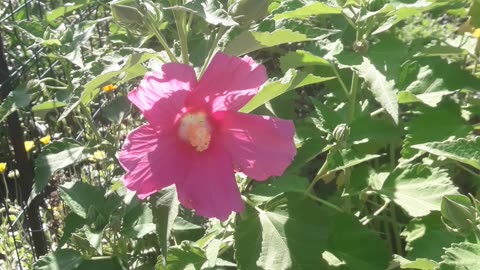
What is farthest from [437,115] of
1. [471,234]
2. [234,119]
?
[234,119]

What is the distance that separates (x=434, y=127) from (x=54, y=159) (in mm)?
765

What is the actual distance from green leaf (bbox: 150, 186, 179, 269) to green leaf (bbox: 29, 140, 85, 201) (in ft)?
1.04

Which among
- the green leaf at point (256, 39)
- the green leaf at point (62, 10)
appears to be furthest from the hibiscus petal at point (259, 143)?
the green leaf at point (62, 10)

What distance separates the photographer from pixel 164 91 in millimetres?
1021

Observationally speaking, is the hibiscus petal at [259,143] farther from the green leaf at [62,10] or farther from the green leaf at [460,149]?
the green leaf at [62,10]

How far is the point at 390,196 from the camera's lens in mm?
1342

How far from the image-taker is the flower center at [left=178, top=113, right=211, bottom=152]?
107 cm

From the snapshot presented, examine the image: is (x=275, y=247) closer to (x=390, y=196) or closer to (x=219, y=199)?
(x=219, y=199)

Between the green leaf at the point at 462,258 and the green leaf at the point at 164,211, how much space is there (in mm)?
399

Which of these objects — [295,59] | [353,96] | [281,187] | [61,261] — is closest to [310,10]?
[295,59]

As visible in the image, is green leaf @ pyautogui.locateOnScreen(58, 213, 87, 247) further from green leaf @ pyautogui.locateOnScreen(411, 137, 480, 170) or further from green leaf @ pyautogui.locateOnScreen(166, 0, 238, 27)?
green leaf @ pyautogui.locateOnScreen(411, 137, 480, 170)

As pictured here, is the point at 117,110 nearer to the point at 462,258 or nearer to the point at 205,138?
the point at 205,138

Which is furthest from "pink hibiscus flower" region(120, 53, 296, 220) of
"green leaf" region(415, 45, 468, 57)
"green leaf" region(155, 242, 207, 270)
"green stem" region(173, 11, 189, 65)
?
"green leaf" region(415, 45, 468, 57)

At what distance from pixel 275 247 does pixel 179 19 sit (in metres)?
0.39
